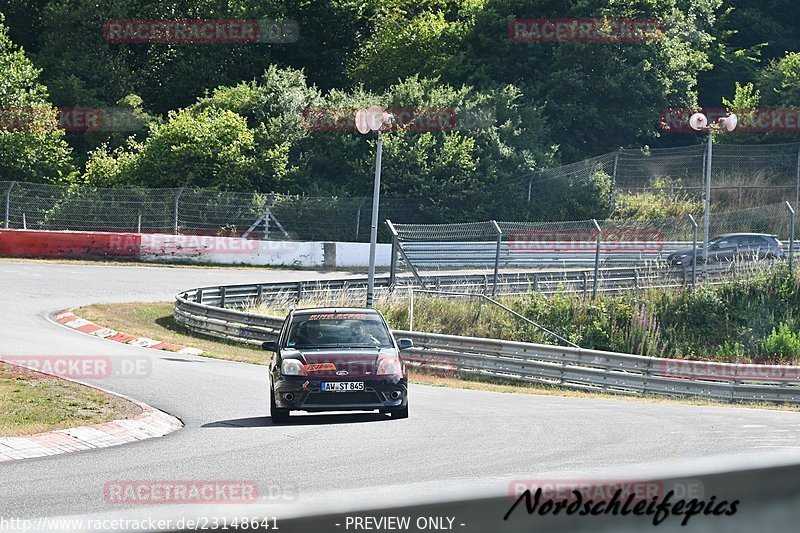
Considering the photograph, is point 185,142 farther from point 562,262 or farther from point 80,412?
point 80,412

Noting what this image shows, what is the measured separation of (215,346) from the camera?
25.2 meters

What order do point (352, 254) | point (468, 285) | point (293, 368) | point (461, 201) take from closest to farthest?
point (293, 368)
point (468, 285)
point (352, 254)
point (461, 201)

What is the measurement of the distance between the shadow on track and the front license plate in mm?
520

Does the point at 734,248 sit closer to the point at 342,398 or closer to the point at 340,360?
the point at 340,360

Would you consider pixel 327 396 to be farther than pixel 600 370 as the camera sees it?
No

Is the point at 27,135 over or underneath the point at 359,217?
over

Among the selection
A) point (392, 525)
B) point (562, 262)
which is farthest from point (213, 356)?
point (392, 525)

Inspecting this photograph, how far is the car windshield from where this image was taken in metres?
14.3

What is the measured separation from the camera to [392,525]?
1.93m

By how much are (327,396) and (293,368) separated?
1.81 feet

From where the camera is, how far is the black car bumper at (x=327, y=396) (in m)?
13.4
